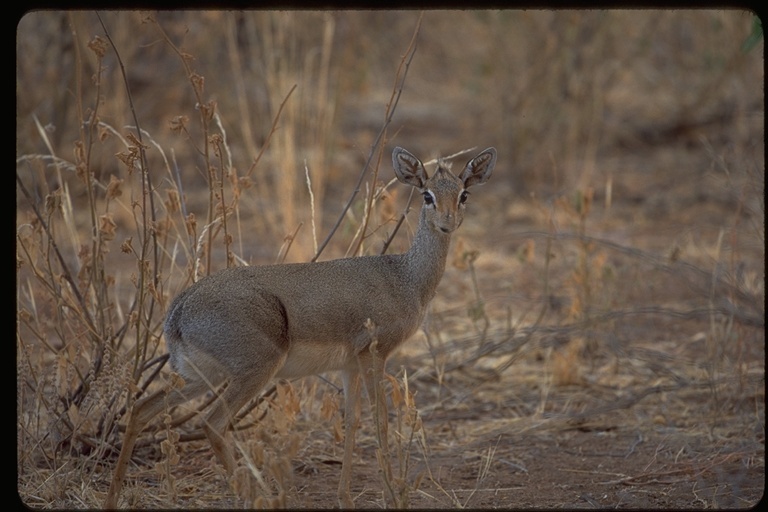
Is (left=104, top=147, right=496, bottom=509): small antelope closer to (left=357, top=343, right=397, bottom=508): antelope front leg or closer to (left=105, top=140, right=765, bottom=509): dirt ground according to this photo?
(left=357, top=343, right=397, bottom=508): antelope front leg

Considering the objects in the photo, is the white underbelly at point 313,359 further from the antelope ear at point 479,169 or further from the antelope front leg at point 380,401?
the antelope ear at point 479,169

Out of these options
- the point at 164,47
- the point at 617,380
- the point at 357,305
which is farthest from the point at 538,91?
the point at 357,305

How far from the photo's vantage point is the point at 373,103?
15312 millimetres

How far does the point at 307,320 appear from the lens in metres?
4.91

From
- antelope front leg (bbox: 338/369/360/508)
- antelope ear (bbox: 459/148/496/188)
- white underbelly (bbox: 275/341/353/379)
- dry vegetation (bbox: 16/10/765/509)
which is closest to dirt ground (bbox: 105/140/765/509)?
dry vegetation (bbox: 16/10/765/509)

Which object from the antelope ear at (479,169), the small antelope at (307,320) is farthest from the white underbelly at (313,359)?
the antelope ear at (479,169)

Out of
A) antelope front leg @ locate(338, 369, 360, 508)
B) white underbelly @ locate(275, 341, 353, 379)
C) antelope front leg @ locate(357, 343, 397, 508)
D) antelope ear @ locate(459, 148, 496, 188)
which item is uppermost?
antelope ear @ locate(459, 148, 496, 188)

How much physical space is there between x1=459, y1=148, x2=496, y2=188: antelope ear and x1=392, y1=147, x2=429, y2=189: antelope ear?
214 mm

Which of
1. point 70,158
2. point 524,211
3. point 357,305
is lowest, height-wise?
point 524,211

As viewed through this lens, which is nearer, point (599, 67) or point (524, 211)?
point (524, 211)

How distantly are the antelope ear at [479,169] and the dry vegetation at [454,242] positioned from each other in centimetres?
49

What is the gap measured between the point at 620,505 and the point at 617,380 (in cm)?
233

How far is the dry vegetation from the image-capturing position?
207 inches

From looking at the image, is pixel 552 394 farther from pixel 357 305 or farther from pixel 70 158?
pixel 70 158
